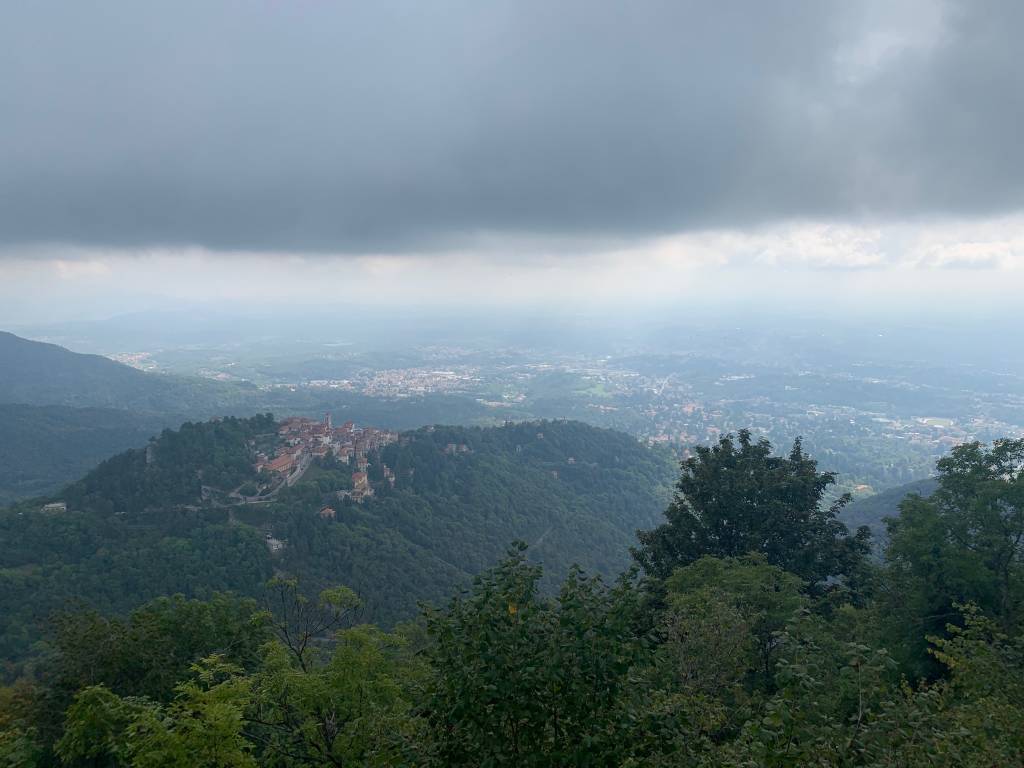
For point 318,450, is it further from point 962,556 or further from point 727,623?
point 962,556

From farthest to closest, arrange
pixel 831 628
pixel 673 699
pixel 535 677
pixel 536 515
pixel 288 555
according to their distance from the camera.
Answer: pixel 536 515, pixel 288 555, pixel 831 628, pixel 673 699, pixel 535 677

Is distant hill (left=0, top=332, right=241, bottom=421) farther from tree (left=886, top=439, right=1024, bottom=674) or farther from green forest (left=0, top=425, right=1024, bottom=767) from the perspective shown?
tree (left=886, top=439, right=1024, bottom=674)

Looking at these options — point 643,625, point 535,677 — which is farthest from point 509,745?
point 643,625

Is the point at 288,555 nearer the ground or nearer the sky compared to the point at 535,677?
nearer the ground

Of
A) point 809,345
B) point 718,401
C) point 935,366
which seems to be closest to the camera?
point 718,401

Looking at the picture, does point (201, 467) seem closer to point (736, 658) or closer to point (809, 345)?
point (736, 658)

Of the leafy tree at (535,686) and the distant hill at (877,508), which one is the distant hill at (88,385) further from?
the leafy tree at (535,686)

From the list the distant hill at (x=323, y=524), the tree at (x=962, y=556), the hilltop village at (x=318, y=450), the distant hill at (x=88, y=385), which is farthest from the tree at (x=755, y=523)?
the distant hill at (x=88, y=385)
